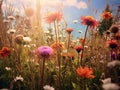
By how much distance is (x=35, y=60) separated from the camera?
104 inches

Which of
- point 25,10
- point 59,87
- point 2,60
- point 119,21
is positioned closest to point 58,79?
point 59,87

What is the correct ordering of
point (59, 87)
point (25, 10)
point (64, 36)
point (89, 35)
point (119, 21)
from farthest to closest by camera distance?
point (64, 36), point (89, 35), point (119, 21), point (25, 10), point (59, 87)

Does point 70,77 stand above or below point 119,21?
below

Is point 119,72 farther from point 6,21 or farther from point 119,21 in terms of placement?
point 6,21

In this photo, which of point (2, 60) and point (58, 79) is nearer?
point (58, 79)

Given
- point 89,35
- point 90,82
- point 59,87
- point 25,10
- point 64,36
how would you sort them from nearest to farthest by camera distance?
point 59,87 < point 90,82 < point 25,10 < point 89,35 < point 64,36

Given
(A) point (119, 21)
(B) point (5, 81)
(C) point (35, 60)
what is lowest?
(B) point (5, 81)

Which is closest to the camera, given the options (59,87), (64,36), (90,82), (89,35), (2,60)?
(59,87)

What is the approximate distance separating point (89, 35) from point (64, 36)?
0.53 m

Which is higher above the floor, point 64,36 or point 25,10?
point 25,10

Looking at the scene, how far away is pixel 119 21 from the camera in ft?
12.1

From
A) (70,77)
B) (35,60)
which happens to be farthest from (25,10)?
(70,77)

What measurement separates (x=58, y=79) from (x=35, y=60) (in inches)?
14.4

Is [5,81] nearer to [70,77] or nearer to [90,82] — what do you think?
[70,77]
